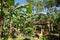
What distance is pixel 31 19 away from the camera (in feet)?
45.6

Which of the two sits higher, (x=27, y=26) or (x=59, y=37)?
(x=27, y=26)

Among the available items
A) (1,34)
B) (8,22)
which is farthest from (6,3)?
(1,34)

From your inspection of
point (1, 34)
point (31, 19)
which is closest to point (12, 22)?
point (1, 34)

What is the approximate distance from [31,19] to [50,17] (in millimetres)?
2949

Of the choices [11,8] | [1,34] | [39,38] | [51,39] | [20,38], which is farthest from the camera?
[39,38]

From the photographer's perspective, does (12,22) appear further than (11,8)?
Yes

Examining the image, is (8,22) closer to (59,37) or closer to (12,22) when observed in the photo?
(12,22)

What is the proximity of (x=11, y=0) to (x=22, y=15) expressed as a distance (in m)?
1.30

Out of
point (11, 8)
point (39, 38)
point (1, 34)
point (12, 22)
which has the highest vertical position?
point (11, 8)

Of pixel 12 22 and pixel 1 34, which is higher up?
pixel 12 22

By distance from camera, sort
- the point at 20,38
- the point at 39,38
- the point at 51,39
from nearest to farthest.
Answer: the point at 20,38, the point at 51,39, the point at 39,38

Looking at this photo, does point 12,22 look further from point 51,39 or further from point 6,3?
point 51,39

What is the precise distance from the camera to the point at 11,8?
11531 millimetres

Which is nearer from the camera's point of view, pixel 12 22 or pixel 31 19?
pixel 12 22
